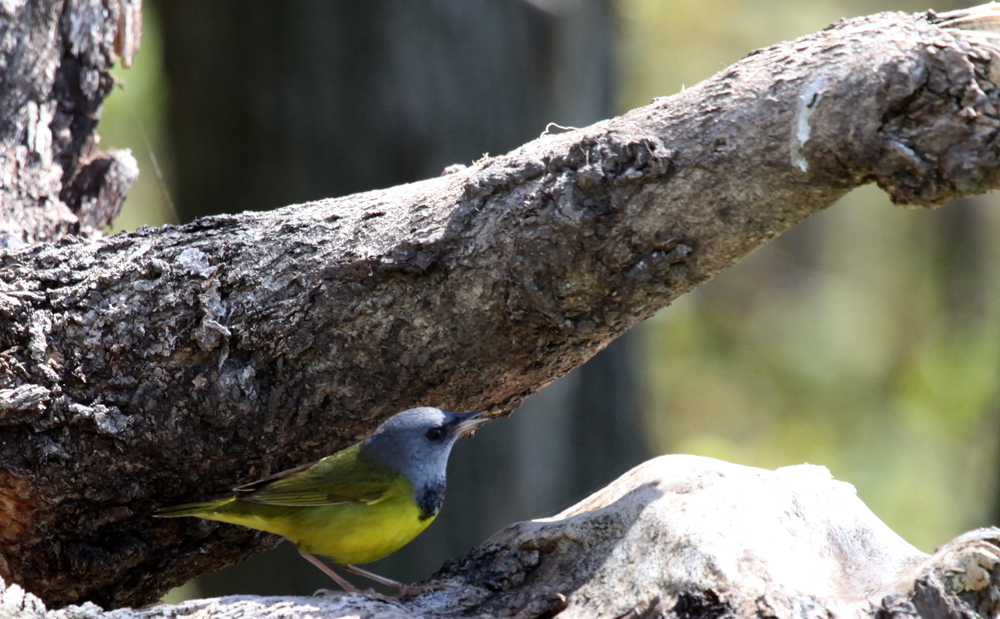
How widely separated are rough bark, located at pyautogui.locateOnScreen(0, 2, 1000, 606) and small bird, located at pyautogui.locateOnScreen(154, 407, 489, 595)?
11 centimetres

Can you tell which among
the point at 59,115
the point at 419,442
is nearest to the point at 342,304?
the point at 419,442

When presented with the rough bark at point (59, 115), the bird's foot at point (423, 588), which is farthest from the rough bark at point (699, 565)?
the rough bark at point (59, 115)

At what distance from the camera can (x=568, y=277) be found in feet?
8.18

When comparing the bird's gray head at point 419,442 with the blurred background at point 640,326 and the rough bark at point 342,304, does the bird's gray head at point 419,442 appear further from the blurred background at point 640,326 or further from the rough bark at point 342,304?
the blurred background at point 640,326

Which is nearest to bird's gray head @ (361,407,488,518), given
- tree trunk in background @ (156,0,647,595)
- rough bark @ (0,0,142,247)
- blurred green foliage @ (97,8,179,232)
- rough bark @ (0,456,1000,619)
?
rough bark @ (0,456,1000,619)

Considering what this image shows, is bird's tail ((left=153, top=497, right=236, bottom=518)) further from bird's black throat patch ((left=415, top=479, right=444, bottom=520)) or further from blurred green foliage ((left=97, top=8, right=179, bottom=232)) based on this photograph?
blurred green foliage ((left=97, top=8, right=179, bottom=232))

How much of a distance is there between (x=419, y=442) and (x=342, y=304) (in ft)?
1.86

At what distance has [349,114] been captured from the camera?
6301mm

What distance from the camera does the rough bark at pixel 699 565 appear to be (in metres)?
1.98

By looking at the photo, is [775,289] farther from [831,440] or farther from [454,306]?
[454,306]

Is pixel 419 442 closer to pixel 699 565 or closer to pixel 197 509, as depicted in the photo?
pixel 197 509

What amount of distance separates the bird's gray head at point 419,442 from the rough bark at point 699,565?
41 cm

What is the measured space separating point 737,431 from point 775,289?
263 centimetres

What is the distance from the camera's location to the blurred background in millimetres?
6281
